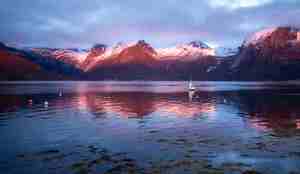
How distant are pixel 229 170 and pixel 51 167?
Answer: 12847mm

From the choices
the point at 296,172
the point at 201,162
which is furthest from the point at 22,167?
the point at 296,172

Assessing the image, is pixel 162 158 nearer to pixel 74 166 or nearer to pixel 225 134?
pixel 74 166

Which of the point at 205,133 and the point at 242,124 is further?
the point at 242,124

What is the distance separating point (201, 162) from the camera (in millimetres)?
27578

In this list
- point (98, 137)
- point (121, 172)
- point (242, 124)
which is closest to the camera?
point (121, 172)

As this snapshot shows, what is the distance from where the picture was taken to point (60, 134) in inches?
1623

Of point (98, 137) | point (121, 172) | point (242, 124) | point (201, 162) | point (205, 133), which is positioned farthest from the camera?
point (242, 124)

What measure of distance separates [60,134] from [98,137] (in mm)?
4940

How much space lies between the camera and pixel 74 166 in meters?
26.4

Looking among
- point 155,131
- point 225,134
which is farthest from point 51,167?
point 225,134

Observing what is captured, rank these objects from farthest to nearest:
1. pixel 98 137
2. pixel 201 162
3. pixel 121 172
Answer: pixel 98 137, pixel 201 162, pixel 121 172

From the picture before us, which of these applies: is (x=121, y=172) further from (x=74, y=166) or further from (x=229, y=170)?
(x=229, y=170)

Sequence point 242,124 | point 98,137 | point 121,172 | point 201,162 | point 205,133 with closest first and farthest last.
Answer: point 121,172, point 201,162, point 98,137, point 205,133, point 242,124

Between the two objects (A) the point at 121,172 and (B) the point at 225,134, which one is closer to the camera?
(A) the point at 121,172
